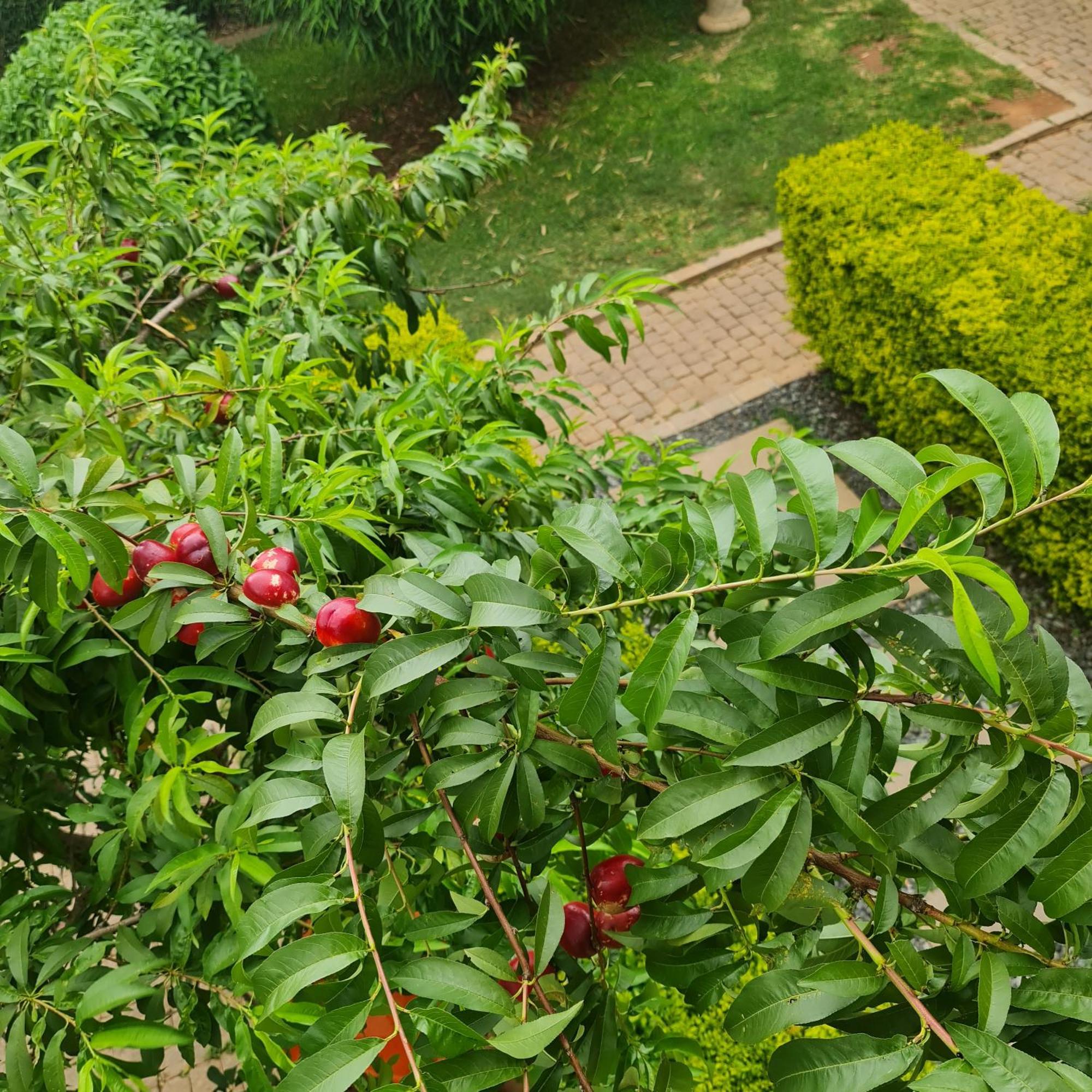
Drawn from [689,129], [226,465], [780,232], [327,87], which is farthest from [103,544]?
[327,87]

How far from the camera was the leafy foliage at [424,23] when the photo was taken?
705cm

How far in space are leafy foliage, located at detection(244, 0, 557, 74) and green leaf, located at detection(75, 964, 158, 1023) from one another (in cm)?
722

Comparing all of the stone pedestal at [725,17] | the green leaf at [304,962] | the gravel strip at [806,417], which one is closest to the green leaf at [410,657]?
the green leaf at [304,962]

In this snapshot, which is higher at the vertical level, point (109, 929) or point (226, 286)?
point (226, 286)

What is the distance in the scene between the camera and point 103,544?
115 cm

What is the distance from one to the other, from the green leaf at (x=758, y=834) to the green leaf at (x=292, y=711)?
0.45m

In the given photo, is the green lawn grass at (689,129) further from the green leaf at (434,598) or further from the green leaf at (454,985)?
the green leaf at (454,985)

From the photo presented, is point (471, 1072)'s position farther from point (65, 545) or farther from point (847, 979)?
point (65, 545)

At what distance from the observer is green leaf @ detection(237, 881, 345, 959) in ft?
2.93

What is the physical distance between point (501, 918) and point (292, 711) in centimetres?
34

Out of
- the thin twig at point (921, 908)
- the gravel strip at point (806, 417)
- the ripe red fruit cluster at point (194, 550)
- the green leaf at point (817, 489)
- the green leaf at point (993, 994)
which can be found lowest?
the gravel strip at point (806, 417)

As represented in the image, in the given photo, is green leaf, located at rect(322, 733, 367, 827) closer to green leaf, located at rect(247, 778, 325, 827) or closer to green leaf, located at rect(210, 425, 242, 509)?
green leaf, located at rect(247, 778, 325, 827)

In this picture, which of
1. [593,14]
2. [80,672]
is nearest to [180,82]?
[593,14]

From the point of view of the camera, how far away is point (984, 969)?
859 mm
